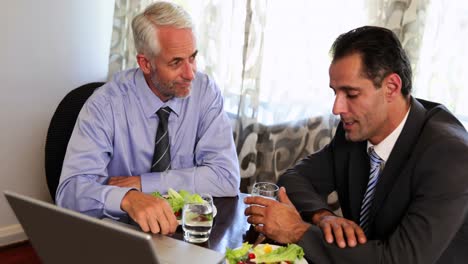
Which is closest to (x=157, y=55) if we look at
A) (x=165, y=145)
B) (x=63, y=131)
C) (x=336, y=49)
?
(x=165, y=145)

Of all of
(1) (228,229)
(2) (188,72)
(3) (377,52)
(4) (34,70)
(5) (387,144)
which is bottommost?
(1) (228,229)

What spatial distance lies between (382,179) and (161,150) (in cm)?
79

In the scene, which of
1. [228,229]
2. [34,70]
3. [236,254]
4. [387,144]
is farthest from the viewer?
[34,70]

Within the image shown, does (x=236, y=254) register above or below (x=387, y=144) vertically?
below

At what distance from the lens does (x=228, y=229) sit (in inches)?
54.2

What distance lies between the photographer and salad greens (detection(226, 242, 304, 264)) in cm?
116

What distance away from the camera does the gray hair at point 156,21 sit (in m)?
1.80

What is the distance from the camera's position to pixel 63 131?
74.8 inches

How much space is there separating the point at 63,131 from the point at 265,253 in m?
1.05

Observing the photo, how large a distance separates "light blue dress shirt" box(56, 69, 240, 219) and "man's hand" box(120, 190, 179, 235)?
0.43 ft

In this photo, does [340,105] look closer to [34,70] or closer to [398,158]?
[398,158]

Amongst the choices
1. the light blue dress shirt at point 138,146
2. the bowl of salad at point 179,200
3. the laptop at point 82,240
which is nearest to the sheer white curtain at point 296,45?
the light blue dress shirt at point 138,146

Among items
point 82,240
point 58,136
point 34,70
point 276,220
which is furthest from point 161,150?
point 34,70

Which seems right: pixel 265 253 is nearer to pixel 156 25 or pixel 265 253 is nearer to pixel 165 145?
pixel 165 145
